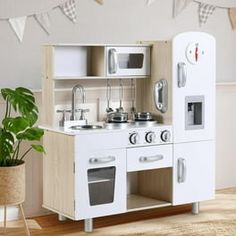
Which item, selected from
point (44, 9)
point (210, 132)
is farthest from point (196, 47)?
point (44, 9)

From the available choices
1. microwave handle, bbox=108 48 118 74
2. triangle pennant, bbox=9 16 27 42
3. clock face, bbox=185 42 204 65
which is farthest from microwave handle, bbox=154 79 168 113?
triangle pennant, bbox=9 16 27 42

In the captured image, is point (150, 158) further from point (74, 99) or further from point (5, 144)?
point (5, 144)

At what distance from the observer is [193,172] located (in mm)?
4449

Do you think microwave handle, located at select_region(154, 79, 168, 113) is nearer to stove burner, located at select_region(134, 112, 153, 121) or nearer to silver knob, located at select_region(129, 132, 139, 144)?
stove burner, located at select_region(134, 112, 153, 121)

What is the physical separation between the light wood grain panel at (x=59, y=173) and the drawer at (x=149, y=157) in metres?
0.42

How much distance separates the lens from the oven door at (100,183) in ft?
13.0

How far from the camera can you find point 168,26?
4.91 meters

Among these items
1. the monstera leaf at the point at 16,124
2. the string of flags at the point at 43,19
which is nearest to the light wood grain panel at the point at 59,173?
the monstera leaf at the point at 16,124

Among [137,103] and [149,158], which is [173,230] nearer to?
[149,158]

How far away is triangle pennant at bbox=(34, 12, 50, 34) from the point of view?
4.29 meters

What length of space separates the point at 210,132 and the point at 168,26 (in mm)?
940

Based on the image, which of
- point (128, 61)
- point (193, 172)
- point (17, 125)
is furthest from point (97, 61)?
point (193, 172)

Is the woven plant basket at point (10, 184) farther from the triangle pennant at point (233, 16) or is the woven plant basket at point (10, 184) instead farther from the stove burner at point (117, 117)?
the triangle pennant at point (233, 16)

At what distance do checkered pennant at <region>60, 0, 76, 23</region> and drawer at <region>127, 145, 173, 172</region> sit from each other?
41.1 inches
